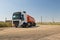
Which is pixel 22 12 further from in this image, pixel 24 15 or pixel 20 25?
pixel 20 25

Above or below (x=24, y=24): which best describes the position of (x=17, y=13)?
above

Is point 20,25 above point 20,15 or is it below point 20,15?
below

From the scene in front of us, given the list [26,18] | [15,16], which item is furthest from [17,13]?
[26,18]

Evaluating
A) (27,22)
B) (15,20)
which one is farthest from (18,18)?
(27,22)

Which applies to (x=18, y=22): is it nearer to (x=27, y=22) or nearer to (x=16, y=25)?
(x=16, y=25)

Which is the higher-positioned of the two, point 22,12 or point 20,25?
point 22,12

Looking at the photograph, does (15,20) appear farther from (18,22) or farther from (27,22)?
(27,22)

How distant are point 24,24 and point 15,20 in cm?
248

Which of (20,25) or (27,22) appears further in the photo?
(27,22)

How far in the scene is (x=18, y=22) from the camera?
34188 millimetres

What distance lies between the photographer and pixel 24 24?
35281 millimetres

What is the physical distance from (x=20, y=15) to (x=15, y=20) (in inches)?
64.2

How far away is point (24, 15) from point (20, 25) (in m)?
2.63

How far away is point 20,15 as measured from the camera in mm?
34344
